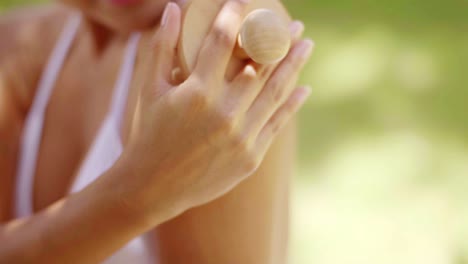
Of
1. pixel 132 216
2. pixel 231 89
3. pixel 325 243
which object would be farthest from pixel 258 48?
pixel 325 243

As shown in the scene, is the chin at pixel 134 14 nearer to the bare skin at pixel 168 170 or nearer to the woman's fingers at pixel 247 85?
the bare skin at pixel 168 170

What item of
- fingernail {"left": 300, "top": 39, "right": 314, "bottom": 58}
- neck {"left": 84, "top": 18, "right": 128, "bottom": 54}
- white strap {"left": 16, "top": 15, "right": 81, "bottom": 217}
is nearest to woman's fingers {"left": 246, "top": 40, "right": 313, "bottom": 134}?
fingernail {"left": 300, "top": 39, "right": 314, "bottom": 58}

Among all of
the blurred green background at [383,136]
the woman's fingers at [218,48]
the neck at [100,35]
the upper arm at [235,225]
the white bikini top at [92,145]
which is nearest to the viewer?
the woman's fingers at [218,48]

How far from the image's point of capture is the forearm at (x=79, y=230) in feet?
2.11

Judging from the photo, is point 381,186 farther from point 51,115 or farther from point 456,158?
point 51,115

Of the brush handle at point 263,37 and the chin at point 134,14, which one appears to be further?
the chin at point 134,14

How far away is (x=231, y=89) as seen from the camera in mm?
601

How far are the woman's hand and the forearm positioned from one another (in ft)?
0.09

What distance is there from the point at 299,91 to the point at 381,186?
81 centimetres

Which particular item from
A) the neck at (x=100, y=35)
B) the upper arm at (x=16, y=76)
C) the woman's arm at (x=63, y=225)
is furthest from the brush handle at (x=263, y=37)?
the upper arm at (x=16, y=76)

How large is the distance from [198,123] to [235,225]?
19 cm

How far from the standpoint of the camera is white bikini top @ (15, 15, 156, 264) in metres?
0.84

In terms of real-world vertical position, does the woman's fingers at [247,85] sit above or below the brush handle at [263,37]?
below

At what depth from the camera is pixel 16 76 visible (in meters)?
1.04
